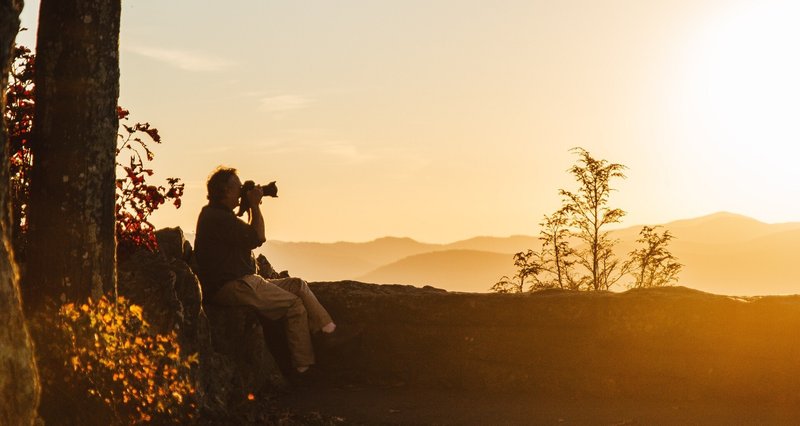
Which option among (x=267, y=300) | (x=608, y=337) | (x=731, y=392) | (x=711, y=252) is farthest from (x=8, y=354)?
(x=711, y=252)

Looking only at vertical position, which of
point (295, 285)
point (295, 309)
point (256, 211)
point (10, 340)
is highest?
point (256, 211)

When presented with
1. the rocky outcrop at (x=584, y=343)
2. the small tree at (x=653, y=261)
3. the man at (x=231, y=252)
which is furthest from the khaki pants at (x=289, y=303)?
the small tree at (x=653, y=261)

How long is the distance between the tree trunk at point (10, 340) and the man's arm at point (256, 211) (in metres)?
4.37

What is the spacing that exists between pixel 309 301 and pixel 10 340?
5.12 meters

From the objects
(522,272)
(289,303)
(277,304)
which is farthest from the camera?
(522,272)

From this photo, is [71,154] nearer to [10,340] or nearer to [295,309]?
[10,340]

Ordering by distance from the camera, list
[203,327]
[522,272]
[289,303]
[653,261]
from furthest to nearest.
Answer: [653,261] → [522,272] → [289,303] → [203,327]

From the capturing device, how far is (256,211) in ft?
35.2

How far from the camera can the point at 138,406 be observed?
24.8ft

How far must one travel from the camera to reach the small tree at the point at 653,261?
21297 mm

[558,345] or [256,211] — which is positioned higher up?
[256,211]

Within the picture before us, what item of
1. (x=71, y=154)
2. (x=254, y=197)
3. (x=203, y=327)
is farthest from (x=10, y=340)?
(x=254, y=197)

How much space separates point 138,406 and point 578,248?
15.3m

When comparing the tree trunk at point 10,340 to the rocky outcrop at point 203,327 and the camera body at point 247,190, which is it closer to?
the rocky outcrop at point 203,327
